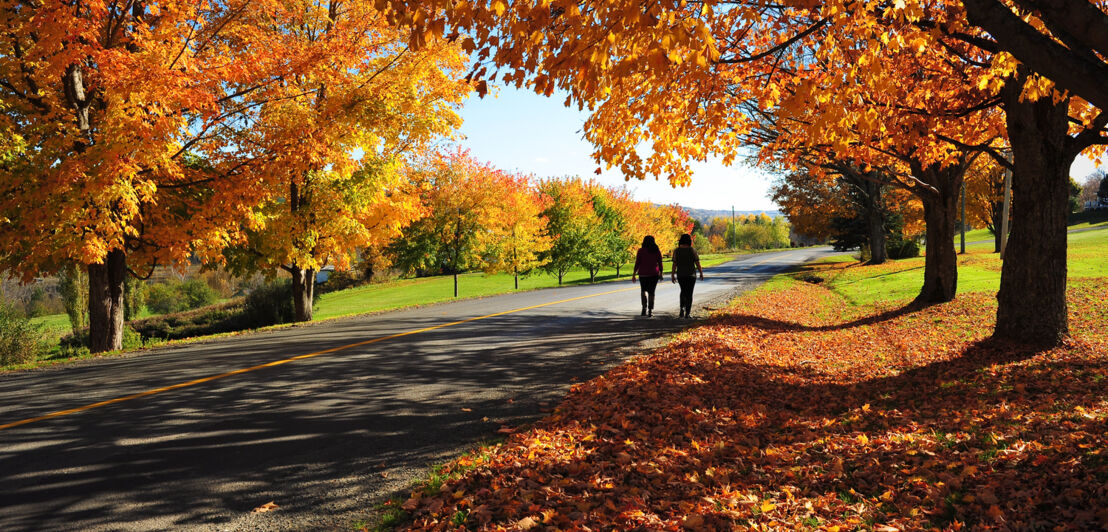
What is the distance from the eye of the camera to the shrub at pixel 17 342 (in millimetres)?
13836

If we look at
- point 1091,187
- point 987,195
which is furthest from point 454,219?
point 1091,187

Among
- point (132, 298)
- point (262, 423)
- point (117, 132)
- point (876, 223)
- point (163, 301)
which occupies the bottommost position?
point (163, 301)

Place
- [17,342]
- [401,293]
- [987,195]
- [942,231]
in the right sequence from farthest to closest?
[987,195], [401,293], [17,342], [942,231]

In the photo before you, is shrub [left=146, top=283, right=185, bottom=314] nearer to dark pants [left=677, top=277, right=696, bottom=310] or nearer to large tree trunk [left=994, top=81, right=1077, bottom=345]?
dark pants [left=677, top=277, right=696, bottom=310]

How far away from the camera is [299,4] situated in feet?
50.6

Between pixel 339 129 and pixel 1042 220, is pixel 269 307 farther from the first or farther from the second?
pixel 1042 220

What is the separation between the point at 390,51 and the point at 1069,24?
50.0 ft

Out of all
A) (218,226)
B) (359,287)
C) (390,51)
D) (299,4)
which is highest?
(299,4)

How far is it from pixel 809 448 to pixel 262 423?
5141 millimetres

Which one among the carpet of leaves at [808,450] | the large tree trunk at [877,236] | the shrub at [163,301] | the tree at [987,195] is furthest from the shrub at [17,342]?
the tree at [987,195]

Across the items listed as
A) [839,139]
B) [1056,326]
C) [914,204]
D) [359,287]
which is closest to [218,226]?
[839,139]

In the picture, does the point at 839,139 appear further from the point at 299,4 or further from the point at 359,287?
the point at 359,287

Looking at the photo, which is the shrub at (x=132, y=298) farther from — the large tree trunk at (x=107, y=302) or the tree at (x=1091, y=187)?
the tree at (x=1091, y=187)

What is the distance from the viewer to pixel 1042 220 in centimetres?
744
